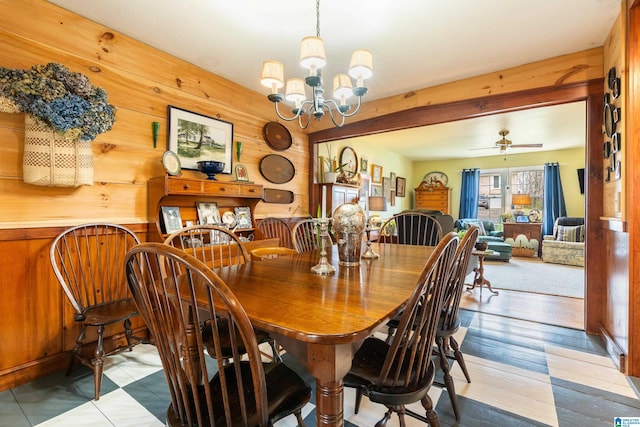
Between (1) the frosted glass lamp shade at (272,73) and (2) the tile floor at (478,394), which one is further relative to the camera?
(1) the frosted glass lamp shade at (272,73)

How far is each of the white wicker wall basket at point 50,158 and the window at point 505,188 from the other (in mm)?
8430

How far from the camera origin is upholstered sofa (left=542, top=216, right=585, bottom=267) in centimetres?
545

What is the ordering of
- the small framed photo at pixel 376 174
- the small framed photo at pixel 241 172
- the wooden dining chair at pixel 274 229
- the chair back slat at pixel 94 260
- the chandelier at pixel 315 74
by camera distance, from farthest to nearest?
the small framed photo at pixel 376 174 → the wooden dining chair at pixel 274 229 → the small framed photo at pixel 241 172 → the chair back slat at pixel 94 260 → the chandelier at pixel 315 74

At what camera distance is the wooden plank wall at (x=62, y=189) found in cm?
179

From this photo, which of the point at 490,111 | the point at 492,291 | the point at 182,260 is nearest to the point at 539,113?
the point at 490,111

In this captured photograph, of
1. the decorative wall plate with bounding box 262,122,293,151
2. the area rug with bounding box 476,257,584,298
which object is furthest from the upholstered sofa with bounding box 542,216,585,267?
the decorative wall plate with bounding box 262,122,293,151

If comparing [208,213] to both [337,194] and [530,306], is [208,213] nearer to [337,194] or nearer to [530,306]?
[337,194]

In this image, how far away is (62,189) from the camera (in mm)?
1987

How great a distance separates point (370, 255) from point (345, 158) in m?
3.43

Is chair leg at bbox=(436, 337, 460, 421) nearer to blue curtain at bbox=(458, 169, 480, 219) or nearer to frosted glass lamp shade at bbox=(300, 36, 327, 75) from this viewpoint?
frosted glass lamp shade at bbox=(300, 36, 327, 75)

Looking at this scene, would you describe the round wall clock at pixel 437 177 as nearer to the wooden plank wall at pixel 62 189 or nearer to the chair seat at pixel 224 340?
the wooden plank wall at pixel 62 189

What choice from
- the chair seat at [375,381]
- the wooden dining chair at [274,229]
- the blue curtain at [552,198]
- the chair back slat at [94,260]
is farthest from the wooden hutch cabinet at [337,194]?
the blue curtain at [552,198]

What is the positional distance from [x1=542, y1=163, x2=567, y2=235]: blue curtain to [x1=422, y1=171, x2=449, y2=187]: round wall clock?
2219 millimetres

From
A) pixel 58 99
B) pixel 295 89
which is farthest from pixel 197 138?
pixel 295 89
